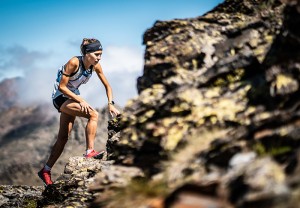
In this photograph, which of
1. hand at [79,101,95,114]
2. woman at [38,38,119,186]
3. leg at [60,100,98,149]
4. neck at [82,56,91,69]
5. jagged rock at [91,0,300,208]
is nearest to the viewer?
jagged rock at [91,0,300,208]

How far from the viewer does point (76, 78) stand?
12.3 meters

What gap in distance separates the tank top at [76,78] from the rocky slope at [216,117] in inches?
134

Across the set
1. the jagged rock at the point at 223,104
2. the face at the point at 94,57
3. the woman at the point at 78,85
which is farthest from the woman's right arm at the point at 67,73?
the jagged rock at the point at 223,104

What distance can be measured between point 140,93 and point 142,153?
4.51 feet

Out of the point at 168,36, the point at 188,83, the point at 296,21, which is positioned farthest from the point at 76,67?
the point at 296,21

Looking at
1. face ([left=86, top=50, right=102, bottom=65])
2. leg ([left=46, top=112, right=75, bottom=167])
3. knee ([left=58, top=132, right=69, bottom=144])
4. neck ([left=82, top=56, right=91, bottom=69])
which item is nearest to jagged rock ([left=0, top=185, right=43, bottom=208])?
leg ([left=46, top=112, right=75, bottom=167])

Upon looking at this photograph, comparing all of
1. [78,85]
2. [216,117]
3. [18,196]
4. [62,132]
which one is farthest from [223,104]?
[18,196]

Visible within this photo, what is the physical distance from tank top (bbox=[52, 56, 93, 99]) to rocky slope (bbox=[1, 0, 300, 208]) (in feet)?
11.2

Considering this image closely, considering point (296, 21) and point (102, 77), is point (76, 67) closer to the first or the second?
point (102, 77)

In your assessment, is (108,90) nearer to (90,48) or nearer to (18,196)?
(90,48)

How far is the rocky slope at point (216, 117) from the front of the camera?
16.0ft

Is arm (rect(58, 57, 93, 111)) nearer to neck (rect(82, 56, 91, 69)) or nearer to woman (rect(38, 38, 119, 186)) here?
woman (rect(38, 38, 119, 186))

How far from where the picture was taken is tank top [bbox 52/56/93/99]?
12.2 meters

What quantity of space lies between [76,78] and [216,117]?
6.26 metres
